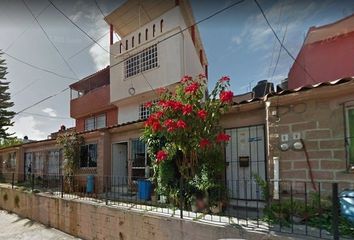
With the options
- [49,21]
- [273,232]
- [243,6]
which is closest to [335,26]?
[243,6]

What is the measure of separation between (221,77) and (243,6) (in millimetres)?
2142

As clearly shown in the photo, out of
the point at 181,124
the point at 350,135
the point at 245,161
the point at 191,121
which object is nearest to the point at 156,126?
the point at 181,124

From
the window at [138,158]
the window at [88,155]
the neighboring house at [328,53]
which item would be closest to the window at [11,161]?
the window at [88,155]

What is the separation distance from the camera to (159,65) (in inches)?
613

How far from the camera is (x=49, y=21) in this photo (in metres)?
9.83

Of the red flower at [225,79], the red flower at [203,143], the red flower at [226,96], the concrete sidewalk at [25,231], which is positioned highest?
the red flower at [225,79]

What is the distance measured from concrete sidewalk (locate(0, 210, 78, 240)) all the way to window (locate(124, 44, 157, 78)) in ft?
31.8

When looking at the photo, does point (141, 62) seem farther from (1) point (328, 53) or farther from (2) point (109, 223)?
(2) point (109, 223)

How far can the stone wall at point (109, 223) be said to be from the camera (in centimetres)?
578

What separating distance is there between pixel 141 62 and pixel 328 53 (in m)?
9.91

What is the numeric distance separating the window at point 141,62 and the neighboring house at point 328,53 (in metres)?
7.83

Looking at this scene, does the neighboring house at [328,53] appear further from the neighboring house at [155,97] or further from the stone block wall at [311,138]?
the stone block wall at [311,138]

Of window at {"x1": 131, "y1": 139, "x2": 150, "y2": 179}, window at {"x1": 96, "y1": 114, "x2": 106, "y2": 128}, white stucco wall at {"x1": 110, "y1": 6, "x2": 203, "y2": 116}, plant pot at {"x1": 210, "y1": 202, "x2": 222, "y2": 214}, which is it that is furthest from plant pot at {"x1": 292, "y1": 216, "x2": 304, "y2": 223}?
window at {"x1": 96, "y1": 114, "x2": 106, "y2": 128}

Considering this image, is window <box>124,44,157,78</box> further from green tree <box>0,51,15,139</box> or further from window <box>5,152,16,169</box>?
green tree <box>0,51,15,139</box>
